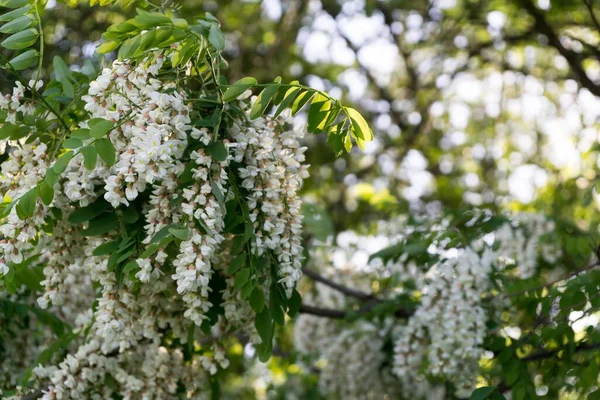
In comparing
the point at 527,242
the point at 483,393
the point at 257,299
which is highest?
the point at 257,299

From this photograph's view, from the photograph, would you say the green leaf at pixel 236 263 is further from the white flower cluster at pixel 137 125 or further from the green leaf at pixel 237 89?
the green leaf at pixel 237 89

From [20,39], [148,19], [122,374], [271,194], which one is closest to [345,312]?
[122,374]

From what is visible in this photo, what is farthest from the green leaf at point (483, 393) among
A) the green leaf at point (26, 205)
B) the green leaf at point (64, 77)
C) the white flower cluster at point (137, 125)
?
the green leaf at point (64, 77)

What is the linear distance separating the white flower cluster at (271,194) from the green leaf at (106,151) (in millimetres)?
331

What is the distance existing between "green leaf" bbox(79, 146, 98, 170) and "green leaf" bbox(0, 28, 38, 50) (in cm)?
43

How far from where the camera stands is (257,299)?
2.37 meters

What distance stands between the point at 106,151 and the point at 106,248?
12.2 inches

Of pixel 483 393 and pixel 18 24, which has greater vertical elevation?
pixel 18 24

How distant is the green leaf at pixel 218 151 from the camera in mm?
2213

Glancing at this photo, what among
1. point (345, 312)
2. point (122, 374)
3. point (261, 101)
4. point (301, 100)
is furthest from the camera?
point (345, 312)

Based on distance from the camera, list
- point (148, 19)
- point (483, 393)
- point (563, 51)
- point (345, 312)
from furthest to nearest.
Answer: point (563, 51) → point (345, 312) → point (483, 393) → point (148, 19)

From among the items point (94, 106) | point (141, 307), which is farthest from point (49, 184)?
point (141, 307)

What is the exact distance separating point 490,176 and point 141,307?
18.2 ft

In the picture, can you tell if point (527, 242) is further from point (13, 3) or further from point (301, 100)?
point (13, 3)
